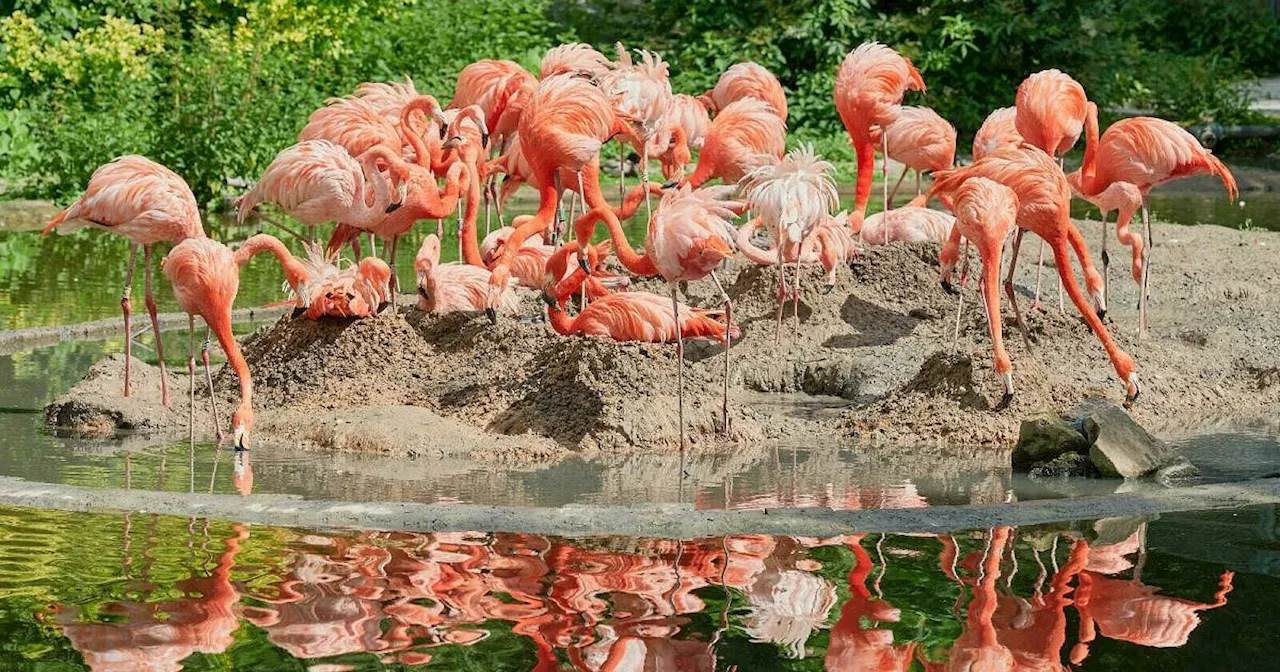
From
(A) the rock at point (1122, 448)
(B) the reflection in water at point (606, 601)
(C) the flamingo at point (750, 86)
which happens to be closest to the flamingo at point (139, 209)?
(B) the reflection in water at point (606, 601)

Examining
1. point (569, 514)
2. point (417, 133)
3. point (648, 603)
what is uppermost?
point (417, 133)

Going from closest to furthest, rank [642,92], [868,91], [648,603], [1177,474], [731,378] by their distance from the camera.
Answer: [648,603]
[1177,474]
[731,378]
[642,92]
[868,91]

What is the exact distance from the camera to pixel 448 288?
8320 millimetres

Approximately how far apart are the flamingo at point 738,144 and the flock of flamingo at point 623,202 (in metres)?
0.01

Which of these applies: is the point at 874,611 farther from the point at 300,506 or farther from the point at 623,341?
the point at 623,341

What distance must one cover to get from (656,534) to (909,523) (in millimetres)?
758

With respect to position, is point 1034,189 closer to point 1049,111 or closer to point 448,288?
point 1049,111

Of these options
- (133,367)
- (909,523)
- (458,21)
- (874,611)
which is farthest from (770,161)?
(458,21)

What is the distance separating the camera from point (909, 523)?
18.1 ft

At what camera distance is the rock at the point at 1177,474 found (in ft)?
20.6

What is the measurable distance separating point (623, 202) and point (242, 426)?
3.42 m

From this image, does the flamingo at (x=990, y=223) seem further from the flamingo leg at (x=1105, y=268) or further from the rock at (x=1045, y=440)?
the flamingo leg at (x=1105, y=268)

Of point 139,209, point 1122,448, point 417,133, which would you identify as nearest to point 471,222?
point 417,133

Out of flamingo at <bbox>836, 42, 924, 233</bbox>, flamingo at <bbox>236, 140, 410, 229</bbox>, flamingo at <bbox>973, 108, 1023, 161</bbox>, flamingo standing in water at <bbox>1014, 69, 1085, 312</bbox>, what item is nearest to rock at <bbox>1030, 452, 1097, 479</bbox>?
flamingo standing in water at <bbox>1014, 69, 1085, 312</bbox>
